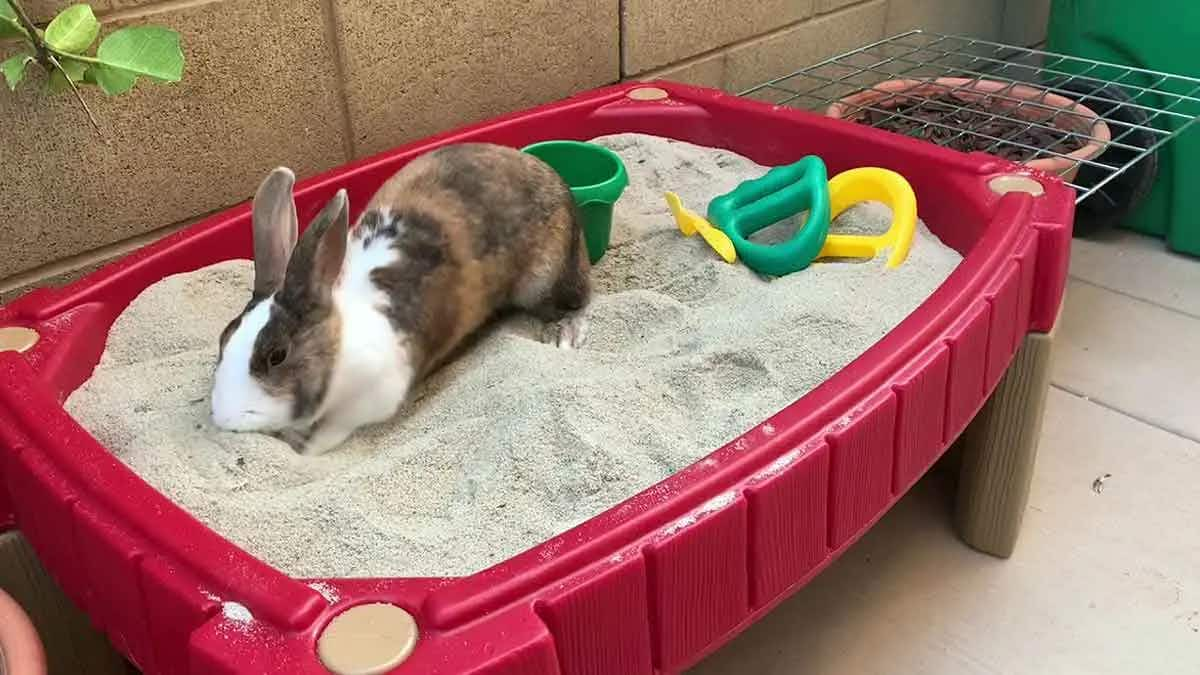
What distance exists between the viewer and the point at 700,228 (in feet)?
4.91

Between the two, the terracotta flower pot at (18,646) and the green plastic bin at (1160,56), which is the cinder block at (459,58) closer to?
the terracotta flower pot at (18,646)

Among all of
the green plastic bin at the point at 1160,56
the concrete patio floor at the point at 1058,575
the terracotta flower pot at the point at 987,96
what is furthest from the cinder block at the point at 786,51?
the concrete patio floor at the point at 1058,575

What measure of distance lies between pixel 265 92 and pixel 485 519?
79 centimetres

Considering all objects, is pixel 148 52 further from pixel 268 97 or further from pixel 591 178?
pixel 591 178

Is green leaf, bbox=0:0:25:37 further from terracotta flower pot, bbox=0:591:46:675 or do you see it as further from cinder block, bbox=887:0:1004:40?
cinder block, bbox=887:0:1004:40

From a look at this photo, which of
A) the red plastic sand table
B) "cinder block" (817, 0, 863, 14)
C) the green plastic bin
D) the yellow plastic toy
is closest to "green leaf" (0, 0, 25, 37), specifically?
the red plastic sand table

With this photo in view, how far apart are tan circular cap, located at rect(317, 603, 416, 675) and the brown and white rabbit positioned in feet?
1.21

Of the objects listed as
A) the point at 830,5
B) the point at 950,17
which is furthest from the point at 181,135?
the point at 950,17

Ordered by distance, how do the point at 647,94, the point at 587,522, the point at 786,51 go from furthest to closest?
the point at 786,51
the point at 647,94
the point at 587,522

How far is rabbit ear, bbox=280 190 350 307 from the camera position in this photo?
40.9 inches

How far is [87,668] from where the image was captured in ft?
3.93

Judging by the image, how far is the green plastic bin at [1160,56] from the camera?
6.88 ft

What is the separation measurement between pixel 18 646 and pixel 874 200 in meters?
1.18

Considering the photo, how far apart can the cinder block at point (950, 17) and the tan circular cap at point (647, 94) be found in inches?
35.0
